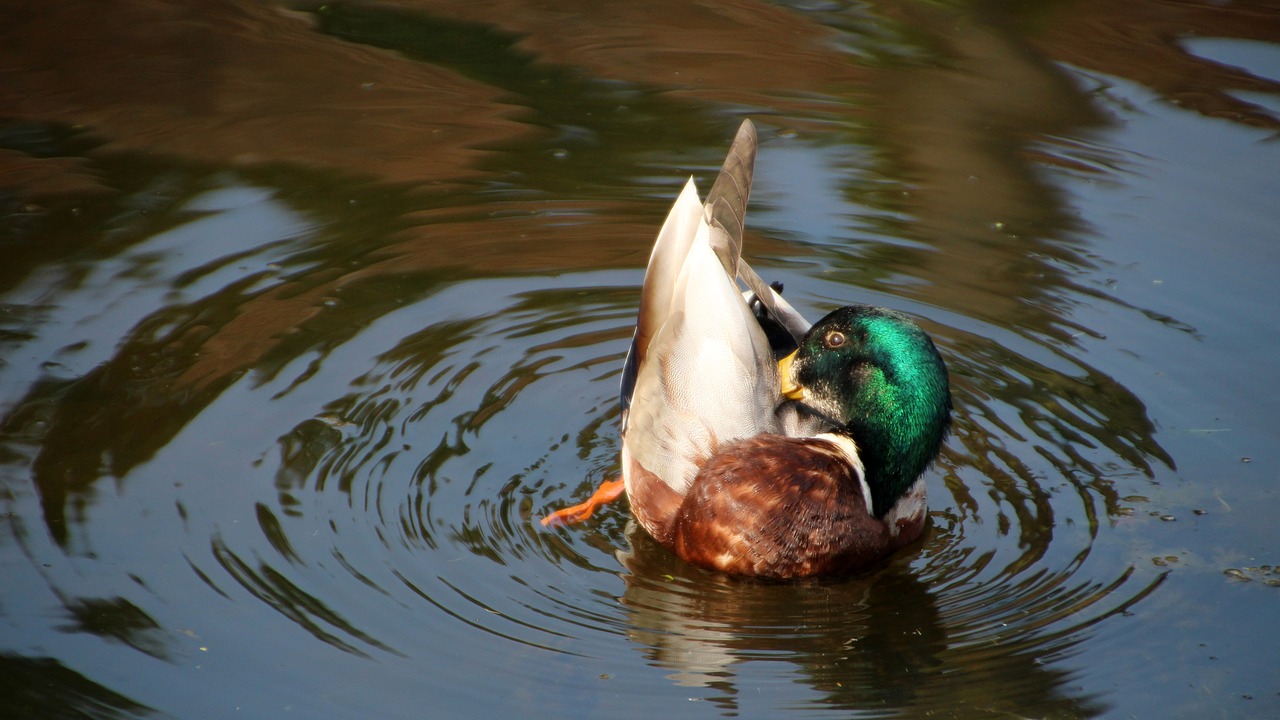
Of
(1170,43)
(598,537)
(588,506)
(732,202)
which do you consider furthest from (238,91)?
(1170,43)

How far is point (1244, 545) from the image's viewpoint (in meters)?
4.44

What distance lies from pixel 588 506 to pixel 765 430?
71cm

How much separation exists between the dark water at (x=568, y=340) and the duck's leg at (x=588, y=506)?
0.08 meters

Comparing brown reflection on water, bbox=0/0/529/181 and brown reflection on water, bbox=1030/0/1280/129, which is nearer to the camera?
brown reflection on water, bbox=0/0/529/181

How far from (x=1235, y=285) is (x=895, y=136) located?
2.17 meters

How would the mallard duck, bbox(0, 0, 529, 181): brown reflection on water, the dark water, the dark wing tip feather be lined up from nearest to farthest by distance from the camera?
the dark water
the mallard duck
the dark wing tip feather
bbox(0, 0, 529, 181): brown reflection on water

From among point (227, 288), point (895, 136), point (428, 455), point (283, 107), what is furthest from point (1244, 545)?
point (283, 107)

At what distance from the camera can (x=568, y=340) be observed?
228 inches

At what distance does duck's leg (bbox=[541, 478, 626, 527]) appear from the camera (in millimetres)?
4551

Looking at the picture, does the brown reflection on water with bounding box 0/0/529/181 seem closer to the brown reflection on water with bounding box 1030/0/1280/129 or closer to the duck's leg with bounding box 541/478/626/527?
the duck's leg with bounding box 541/478/626/527

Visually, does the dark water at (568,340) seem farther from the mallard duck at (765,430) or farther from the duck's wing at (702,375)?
the duck's wing at (702,375)

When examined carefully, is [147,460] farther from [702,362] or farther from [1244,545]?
[1244,545]

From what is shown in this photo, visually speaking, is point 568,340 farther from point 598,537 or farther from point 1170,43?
point 1170,43

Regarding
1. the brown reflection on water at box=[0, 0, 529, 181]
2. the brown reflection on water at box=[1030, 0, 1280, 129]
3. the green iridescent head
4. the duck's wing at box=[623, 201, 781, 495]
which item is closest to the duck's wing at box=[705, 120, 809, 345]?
the duck's wing at box=[623, 201, 781, 495]
